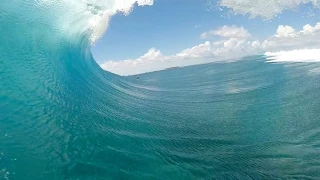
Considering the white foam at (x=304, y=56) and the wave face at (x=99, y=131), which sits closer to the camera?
the wave face at (x=99, y=131)

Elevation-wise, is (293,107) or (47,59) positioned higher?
(47,59)

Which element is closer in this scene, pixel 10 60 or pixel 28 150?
pixel 28 150

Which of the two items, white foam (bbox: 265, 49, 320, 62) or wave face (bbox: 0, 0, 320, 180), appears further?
white foam (bbox: 265, 49, 320, 62)

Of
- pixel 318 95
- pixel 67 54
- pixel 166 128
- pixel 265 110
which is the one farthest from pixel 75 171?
pixel 318 95

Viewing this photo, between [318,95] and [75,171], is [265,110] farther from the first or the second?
[75,171]

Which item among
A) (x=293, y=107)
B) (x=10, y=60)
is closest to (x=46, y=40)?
(x=10, y=60)

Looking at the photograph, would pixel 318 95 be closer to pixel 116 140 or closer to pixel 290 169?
pixel 290 169

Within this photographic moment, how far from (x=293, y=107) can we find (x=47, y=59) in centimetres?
1260

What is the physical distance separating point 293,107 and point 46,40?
42.8 feet

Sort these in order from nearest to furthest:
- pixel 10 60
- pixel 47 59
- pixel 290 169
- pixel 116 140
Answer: pixel 290 169, pixel 116 140, pixel 10 60, pixel 47 59

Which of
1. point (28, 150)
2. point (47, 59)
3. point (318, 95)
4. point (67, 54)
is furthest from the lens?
point (318, 95)

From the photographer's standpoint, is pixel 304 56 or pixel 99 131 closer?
pixel 99 131

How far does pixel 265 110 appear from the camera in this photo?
13.7m

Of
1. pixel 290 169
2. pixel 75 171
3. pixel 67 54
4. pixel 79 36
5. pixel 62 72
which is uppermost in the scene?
pixel 79 36
